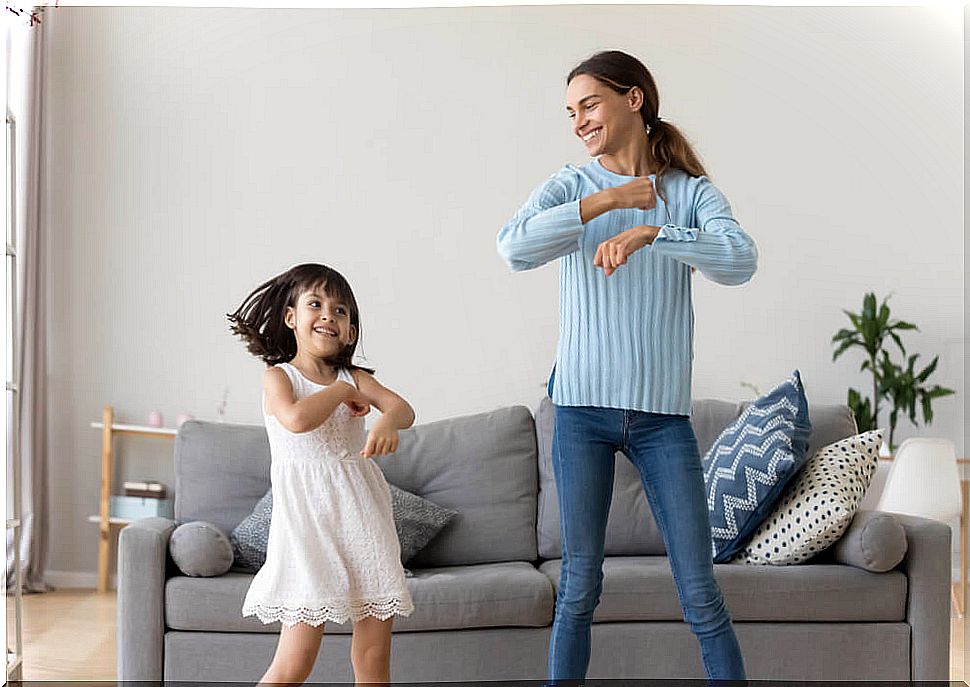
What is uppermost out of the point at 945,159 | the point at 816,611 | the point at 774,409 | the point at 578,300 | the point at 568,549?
the point at 945,159

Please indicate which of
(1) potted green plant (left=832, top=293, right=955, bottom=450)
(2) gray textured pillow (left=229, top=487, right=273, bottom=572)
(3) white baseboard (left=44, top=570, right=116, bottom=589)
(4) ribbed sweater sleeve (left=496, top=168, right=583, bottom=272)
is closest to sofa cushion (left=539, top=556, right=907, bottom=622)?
(2) gray textured pillow (left=229, top=487, right=273, bottom=572)

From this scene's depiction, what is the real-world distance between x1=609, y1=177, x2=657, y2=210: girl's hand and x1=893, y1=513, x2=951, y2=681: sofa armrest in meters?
1.17

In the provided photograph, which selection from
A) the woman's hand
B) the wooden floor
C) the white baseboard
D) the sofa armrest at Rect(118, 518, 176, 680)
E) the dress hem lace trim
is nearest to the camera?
the woman's hand

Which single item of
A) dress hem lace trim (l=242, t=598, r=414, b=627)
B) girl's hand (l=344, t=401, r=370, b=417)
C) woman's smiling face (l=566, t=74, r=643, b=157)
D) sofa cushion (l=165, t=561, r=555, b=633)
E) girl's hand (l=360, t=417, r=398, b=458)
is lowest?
sofa cushion (l=165, t=561, r=555, b=633)

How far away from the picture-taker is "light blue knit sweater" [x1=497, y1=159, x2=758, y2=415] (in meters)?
2.06

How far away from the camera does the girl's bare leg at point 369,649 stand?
2082 millimetres

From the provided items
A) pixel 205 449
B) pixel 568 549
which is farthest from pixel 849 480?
pixel 205 449

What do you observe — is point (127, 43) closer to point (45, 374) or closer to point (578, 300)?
point (45, 374)

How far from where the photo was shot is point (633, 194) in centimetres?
200

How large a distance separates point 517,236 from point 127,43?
2907 mm

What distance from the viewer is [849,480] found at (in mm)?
2727

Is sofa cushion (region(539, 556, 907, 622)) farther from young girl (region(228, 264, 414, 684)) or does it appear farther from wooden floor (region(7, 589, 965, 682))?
young girl (region(228, 264, 414, 684))

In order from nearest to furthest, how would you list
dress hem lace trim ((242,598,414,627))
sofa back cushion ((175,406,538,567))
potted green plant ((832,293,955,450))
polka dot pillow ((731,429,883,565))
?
dress hem lace trim ((242,598,414,627)), polka dot pillow ((731,429,883,565)), sofa back cushion ((175,406,538,567)), potted green plant ((832,293,955,450))

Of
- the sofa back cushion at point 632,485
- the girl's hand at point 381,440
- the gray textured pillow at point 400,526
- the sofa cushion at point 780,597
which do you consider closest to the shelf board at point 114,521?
the gray textured pillow at point 400,526
